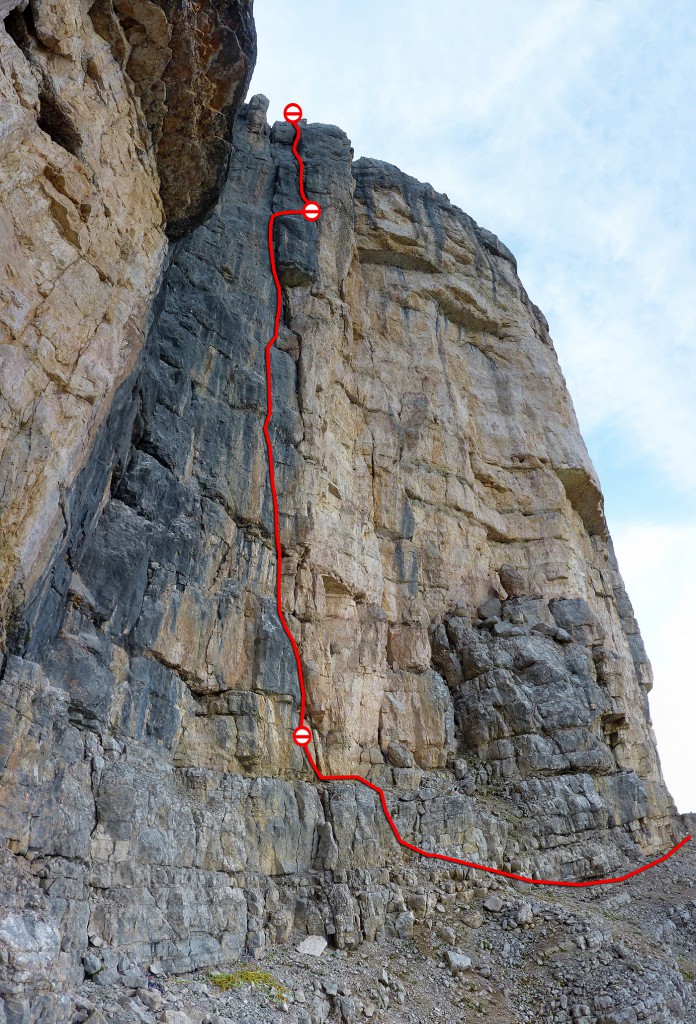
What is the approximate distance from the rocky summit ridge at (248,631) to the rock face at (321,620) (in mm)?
90

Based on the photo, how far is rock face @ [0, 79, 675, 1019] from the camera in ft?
39.5

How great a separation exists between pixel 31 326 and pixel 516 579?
19.4m

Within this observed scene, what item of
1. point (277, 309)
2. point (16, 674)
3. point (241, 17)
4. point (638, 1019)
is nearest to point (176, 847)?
point (16, 674)

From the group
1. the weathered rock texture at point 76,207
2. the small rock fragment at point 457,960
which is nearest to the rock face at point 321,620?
the weathered rock texture at point 76,207

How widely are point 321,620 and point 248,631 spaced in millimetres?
2612

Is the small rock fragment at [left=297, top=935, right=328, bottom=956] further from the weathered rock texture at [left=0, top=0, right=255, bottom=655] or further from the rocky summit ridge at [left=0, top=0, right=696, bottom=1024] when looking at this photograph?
the weathered rock texture at [left=0, top=0, right=255, bottom=655]

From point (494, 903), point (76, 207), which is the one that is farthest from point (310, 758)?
point (76, 207)

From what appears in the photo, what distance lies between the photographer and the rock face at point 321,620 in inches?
474

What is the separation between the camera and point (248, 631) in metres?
16.4

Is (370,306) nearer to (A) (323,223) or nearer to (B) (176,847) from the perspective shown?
(A) (323,223)

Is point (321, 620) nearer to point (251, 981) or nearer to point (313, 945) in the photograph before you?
point (313, 945)

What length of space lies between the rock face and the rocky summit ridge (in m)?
0.09

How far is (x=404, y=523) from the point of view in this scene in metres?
23.4

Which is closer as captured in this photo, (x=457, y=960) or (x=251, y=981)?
(x=251, y=981)
